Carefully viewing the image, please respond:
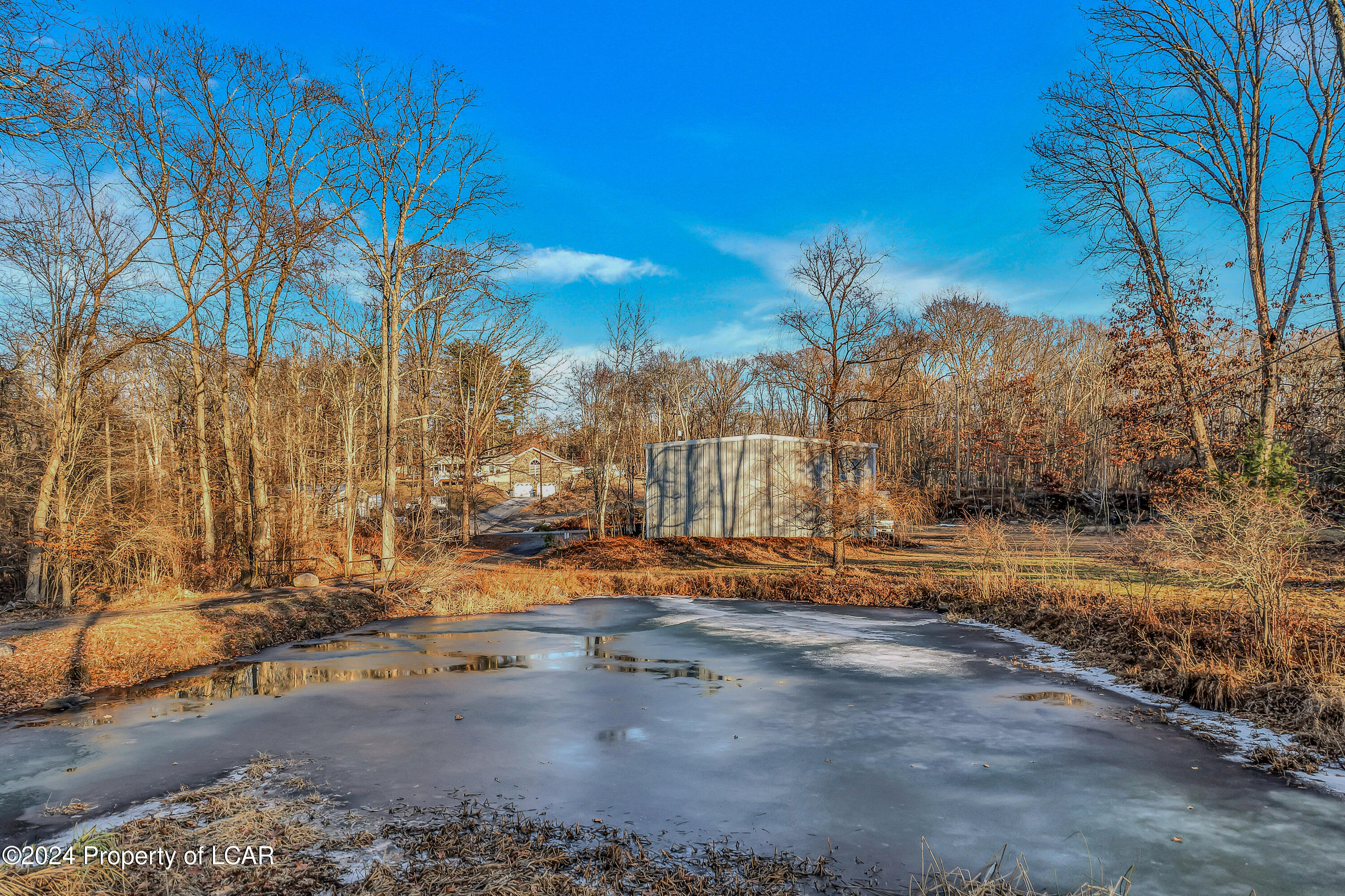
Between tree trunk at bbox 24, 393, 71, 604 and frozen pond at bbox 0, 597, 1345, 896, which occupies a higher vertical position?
tree trunk at bbox 24, 393, 71, 604

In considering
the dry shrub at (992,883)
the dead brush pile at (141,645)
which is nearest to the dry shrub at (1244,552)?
the dry shrub at (992,883)

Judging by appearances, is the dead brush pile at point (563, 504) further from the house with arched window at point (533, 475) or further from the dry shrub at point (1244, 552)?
the dry shrub at point (1244, 552)

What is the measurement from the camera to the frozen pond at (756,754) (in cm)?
468

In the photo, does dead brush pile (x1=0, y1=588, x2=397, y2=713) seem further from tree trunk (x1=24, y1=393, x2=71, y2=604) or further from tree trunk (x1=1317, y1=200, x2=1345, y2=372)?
tree trunk (x1=1317, y1=200, x2=1345, y2=372)

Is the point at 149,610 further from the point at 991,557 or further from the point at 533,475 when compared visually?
the point at 533,475

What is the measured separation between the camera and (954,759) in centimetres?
616

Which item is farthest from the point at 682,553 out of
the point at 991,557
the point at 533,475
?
the point at 533,475

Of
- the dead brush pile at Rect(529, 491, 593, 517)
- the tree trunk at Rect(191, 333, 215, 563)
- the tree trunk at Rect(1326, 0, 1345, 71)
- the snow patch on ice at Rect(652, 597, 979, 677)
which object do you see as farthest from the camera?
the dead brush pile at Rect(529, 491, 593, 517)

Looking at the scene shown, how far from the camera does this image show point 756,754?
636 centimetres

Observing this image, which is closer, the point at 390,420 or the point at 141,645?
the point at 141,645

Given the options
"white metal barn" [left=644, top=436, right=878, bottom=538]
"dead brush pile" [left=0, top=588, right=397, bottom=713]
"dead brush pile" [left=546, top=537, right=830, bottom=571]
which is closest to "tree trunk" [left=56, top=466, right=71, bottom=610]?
"dead brush pile" [left=0, top=588, right=397, bottom=713]

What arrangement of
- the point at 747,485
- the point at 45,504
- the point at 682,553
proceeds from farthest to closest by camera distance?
the point at 747,485 → the point at 682,553 → the point at 45,504

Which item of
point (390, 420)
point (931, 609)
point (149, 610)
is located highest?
point (390, 420)

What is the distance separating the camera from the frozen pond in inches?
184
